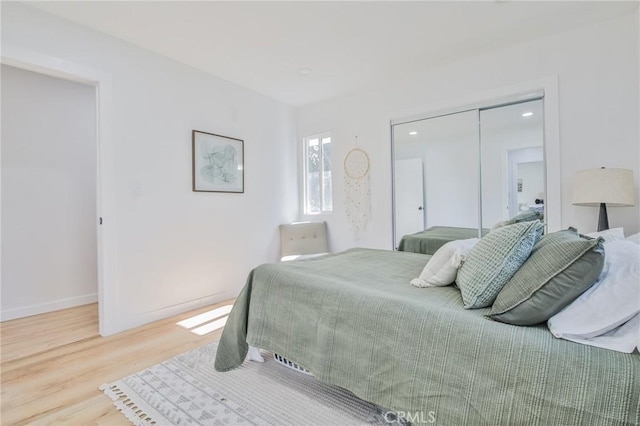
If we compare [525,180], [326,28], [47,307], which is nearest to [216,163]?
[326,28]

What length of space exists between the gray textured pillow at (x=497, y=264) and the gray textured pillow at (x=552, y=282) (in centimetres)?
9

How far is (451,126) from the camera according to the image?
3123mm

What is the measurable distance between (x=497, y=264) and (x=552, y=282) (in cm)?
22

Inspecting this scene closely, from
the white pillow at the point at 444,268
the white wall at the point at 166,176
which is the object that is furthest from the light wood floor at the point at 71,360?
the white pillow at the point at 444,268

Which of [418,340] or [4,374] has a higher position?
[418,340]

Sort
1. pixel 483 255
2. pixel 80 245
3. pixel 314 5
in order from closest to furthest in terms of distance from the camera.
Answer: pixel 483 255
pixel 314 5
pixel 80 245

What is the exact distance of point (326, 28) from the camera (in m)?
2.38

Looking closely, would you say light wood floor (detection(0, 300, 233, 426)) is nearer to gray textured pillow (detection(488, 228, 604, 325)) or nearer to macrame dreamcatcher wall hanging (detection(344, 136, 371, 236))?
gray textured pillow (detection(488, 228, 604, 325))

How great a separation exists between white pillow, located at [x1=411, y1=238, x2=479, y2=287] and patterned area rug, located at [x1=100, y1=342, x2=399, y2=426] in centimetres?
66

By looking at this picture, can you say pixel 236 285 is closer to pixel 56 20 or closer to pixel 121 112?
pixel 121 112

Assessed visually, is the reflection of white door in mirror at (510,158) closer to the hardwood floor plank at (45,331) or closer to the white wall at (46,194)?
the hardwood floor plank at (45,331)

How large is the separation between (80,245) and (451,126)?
4.22m

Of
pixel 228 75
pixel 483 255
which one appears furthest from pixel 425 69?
pixel 483 255

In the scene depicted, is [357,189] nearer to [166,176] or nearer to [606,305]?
[166,176]
